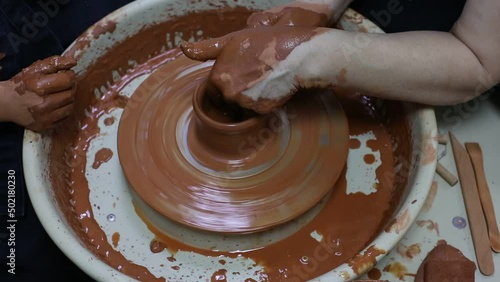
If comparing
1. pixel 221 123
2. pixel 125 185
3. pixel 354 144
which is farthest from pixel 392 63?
pixel 125 185

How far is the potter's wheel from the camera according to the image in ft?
4.34

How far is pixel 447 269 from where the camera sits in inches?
52.7

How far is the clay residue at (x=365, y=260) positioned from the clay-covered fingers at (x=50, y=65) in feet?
2.81

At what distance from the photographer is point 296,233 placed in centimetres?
140

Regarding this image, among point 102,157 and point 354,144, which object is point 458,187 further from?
point 102,157

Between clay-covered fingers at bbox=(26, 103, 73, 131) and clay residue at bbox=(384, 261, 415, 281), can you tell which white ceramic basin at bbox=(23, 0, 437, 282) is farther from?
clay residue at bbox=(384, 261, 415, 281)

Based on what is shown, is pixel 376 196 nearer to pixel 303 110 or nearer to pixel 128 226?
pixel 303 110

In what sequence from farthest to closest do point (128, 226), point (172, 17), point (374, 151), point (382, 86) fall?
point (172, 17), point (374, 151), point (128, 226), point (382, 86)

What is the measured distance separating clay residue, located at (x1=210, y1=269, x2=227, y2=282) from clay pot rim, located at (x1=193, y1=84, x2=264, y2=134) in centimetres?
35

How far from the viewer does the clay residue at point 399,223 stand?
1237mm

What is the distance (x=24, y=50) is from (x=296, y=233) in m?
0.94

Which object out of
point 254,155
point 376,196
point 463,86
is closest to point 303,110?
point 254,155

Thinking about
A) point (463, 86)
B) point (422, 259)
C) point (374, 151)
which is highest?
point (463, 86)

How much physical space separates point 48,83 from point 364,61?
79 cm
